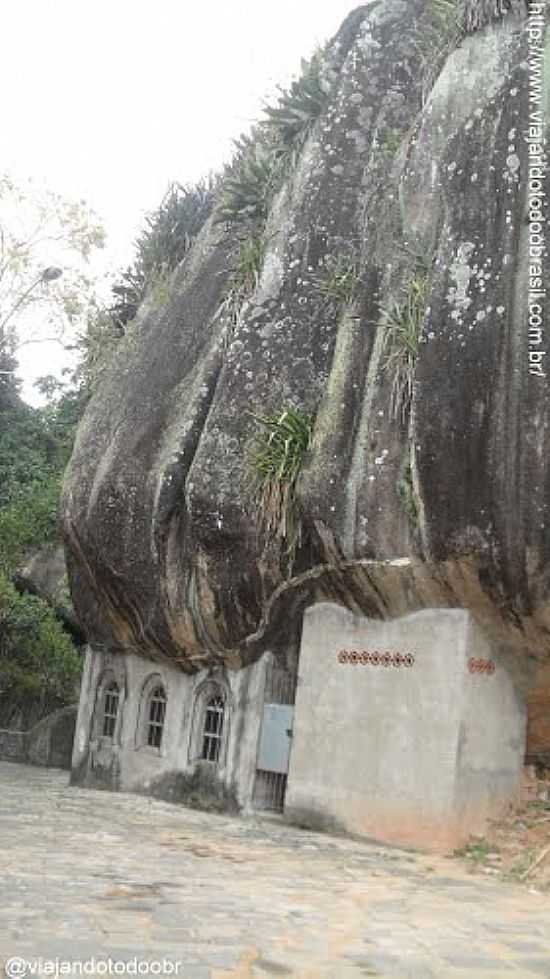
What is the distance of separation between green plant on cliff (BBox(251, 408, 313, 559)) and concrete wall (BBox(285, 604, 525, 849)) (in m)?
1.12

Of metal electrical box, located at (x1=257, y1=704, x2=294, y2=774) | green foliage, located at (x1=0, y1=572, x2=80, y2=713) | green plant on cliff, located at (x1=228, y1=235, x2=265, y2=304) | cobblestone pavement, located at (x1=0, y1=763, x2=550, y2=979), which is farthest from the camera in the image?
green foliage, located at (x1=0, y1=572, x2=80, y2=713)

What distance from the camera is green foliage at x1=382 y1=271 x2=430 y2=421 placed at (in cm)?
1241

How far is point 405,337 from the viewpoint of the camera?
492 inches

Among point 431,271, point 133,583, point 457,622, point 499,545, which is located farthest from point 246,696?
point 431,271

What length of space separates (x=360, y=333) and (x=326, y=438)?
1427 millimetres

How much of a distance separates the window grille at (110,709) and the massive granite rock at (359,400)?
91 cm

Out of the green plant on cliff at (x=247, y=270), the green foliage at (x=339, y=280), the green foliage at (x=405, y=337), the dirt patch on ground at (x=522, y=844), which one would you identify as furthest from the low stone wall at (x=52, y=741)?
the green foliage at (x=405, y=337)

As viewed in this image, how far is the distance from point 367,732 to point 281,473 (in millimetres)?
3250

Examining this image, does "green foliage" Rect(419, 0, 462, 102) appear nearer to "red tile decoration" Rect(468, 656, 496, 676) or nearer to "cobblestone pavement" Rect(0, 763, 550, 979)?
"red tile decoration" Rect(468, 656, 496, 676)

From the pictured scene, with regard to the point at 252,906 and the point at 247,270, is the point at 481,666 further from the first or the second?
the point at 247,270

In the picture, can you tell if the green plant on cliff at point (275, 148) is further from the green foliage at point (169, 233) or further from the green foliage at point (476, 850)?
the green foliage at point (476, 850)

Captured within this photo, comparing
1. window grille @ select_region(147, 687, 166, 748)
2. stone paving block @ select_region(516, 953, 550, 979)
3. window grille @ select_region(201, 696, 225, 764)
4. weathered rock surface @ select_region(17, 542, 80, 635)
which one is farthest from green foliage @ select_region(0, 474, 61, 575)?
stone paving block @ select_region(516, 953, 550, 979)

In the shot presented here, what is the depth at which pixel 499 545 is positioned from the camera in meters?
11.3

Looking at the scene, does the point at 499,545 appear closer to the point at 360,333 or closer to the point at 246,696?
the point at 360,333
